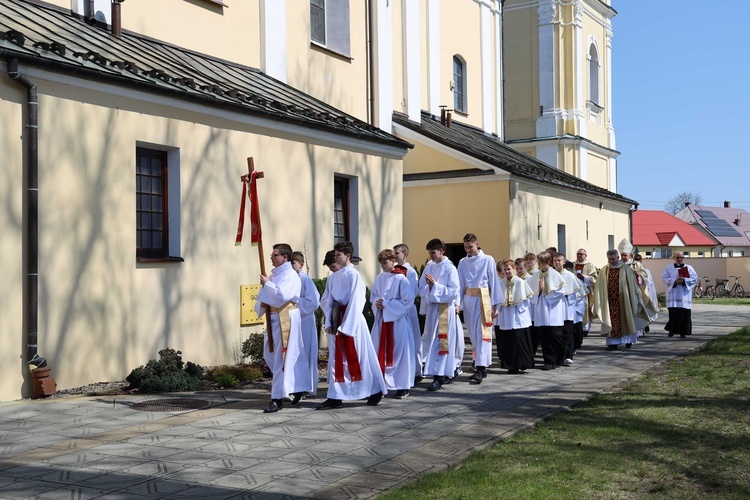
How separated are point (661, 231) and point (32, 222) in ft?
204

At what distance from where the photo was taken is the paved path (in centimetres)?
627

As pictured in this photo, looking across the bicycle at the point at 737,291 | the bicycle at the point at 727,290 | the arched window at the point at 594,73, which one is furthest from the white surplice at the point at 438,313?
the bicycle at the point at 737,291

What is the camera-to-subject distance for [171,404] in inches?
386

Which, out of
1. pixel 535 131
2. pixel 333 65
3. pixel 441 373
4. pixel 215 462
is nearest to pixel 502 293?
pixel 441 373

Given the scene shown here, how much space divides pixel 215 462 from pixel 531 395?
15.4 feet

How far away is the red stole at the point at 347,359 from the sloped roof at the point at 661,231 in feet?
189

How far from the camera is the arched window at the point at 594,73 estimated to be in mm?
37125

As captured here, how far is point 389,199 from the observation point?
56.2 ft

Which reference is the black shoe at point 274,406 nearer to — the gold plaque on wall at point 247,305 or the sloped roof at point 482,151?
the gold plaque on wall at point 247,305

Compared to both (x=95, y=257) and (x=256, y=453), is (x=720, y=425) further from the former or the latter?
(x=95, y=257)

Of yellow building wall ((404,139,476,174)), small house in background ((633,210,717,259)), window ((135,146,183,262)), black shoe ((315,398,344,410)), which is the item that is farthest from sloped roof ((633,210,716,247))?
black shoe ((315,398,344,410))

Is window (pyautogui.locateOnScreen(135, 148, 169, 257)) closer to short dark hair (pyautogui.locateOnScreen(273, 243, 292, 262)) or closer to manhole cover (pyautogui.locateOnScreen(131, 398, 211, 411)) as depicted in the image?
manhole cover (pyautogui.locateOnScreen(131, 398, 211, 411))

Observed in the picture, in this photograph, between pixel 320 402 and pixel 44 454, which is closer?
pixel 44 454

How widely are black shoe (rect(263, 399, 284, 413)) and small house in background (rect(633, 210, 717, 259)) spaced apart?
57573 mm
